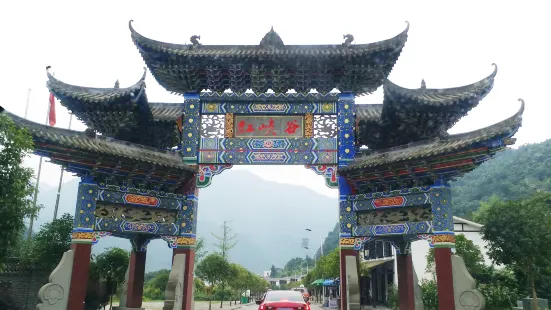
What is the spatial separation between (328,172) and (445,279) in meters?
4.73

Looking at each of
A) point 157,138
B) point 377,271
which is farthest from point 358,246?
point 377,271

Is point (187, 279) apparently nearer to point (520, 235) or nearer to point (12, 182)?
point (12, 182)

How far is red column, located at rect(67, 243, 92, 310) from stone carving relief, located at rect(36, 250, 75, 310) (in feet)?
0.34

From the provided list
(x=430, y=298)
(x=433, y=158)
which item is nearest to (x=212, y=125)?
(x=433, y=158)

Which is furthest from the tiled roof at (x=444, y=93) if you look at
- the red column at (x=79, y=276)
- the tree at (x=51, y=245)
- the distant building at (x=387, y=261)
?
the distant building at (x=387, y=261)

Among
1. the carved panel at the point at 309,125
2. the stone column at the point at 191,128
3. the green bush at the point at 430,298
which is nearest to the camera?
the stone column at the point at 191,128

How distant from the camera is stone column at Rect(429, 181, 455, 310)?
1196 cm

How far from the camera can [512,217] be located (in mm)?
16234

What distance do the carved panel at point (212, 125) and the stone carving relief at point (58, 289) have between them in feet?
18.6

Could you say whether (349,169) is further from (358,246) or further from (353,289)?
(353,289)

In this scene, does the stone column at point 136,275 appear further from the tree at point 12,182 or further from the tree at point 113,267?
the tree at point 12,182

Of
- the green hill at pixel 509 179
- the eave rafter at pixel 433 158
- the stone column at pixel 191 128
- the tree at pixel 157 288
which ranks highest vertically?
the green hill at pixel 509 179

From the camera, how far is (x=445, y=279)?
A: 12047mm

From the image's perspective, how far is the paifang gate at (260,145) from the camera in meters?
12.6
